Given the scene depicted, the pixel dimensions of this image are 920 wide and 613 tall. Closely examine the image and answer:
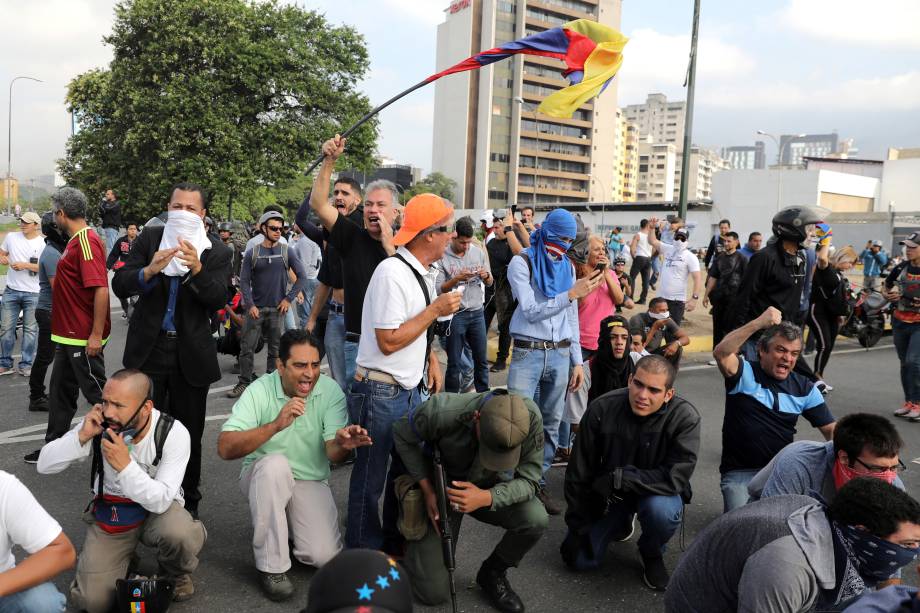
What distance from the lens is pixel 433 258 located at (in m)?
3.59

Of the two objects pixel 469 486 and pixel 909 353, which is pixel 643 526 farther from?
pixel 909 353

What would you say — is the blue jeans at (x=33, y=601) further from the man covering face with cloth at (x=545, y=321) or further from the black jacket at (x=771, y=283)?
the black jacket at (x=771, y=283)

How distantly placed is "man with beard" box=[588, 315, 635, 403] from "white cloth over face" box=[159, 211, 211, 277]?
10.1ft

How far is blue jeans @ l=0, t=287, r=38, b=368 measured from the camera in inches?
297

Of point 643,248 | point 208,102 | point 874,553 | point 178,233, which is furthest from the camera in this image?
point 208,102

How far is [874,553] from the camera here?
7.37 feet

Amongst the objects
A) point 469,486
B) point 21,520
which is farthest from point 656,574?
point 21,520

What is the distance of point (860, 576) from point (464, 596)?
1870mm

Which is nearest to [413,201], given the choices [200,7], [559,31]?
[559,31]

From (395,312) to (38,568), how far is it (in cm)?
176

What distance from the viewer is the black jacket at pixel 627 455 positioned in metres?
3.75

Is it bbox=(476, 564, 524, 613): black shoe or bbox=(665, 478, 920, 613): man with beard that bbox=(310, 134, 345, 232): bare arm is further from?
bbox=(665, 478, 920, 613): man with beard

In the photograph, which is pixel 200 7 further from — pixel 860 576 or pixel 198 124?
pixel 860 576

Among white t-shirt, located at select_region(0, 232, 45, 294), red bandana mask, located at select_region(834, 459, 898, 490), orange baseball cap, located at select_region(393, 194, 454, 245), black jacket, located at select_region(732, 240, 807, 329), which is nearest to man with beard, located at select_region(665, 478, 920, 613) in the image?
red bandana mask, located at select_region(834, 459, 898, 490)
